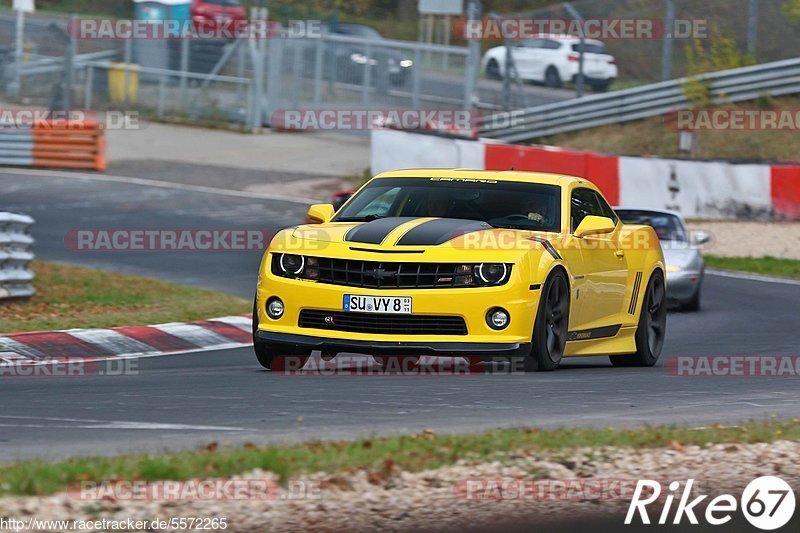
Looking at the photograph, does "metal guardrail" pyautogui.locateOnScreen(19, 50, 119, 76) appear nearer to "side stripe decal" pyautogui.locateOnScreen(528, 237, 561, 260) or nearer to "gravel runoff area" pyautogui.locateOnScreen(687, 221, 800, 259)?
"gravel runoff area" pyautogui.locateOnScreen(687, 221, 800, 259)

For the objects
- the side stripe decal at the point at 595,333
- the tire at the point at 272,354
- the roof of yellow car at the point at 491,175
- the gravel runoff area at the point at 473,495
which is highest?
the roof of yellow car at the point at 491,175

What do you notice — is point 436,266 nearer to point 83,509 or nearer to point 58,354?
point 58,354

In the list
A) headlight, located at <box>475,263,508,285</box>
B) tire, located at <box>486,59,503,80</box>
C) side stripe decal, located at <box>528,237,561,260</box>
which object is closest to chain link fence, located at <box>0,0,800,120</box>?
tire, located at <box>486,59,503,80</box>

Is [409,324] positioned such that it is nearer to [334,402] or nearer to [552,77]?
[334,402]

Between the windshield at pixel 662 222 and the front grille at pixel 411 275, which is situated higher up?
the front grille at pixel 411 275

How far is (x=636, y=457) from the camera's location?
6680 mm

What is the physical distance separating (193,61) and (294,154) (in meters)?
5.62

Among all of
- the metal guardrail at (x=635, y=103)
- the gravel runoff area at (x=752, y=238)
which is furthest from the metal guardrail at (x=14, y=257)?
the metal guardrail at (x=635, y=103)

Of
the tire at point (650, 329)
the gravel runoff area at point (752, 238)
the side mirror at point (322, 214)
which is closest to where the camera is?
the side mirror at point (322, 214)

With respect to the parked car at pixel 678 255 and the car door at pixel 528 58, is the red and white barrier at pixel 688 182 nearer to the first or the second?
the parked car at pixel 678 255

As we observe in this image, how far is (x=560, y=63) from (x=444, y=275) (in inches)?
949

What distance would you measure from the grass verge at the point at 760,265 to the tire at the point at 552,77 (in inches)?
440

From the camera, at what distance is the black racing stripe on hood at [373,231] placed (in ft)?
31.6

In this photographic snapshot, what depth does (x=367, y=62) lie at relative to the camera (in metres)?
35.9
